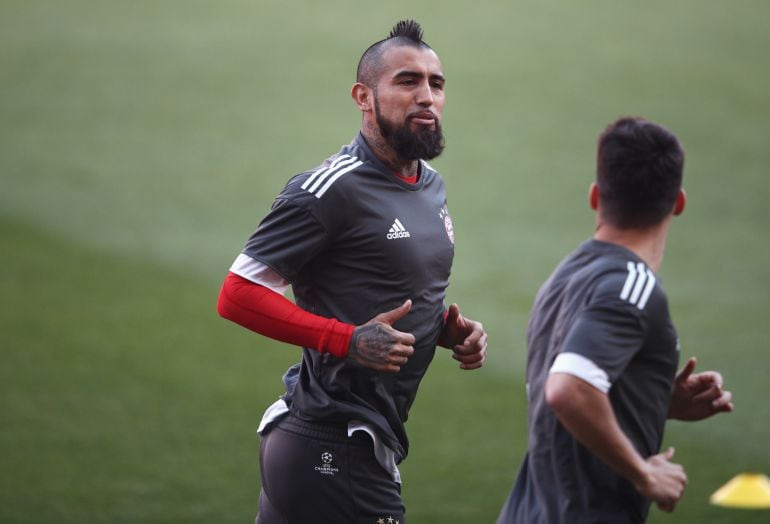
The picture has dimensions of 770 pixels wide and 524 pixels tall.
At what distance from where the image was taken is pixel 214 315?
922 cm

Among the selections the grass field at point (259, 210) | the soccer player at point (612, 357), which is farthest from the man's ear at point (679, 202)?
the grass field at point (259, 210)

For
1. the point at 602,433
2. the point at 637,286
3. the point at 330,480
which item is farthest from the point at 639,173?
the point at 330,480

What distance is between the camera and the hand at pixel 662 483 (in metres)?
2.56

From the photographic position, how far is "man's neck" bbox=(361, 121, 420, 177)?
357cm

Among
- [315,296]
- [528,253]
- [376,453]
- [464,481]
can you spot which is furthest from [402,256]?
[528,253]

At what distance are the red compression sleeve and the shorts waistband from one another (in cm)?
28

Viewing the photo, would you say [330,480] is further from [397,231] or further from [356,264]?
[397,231]

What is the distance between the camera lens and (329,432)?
11.3 feet

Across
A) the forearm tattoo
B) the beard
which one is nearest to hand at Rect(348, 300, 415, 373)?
the forearm tattoo

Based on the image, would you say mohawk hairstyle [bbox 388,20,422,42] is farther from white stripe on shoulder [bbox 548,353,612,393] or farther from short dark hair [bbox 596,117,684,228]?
white stripe on shoulder [bbox 548,353,612,393]

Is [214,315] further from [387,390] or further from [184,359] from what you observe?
[387,390]

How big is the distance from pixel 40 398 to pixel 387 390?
15.0 ft

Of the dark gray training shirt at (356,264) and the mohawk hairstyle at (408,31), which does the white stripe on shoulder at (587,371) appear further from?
the mohawk hairstyle at (408,31)

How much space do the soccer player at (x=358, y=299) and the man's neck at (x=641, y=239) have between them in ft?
2.35
